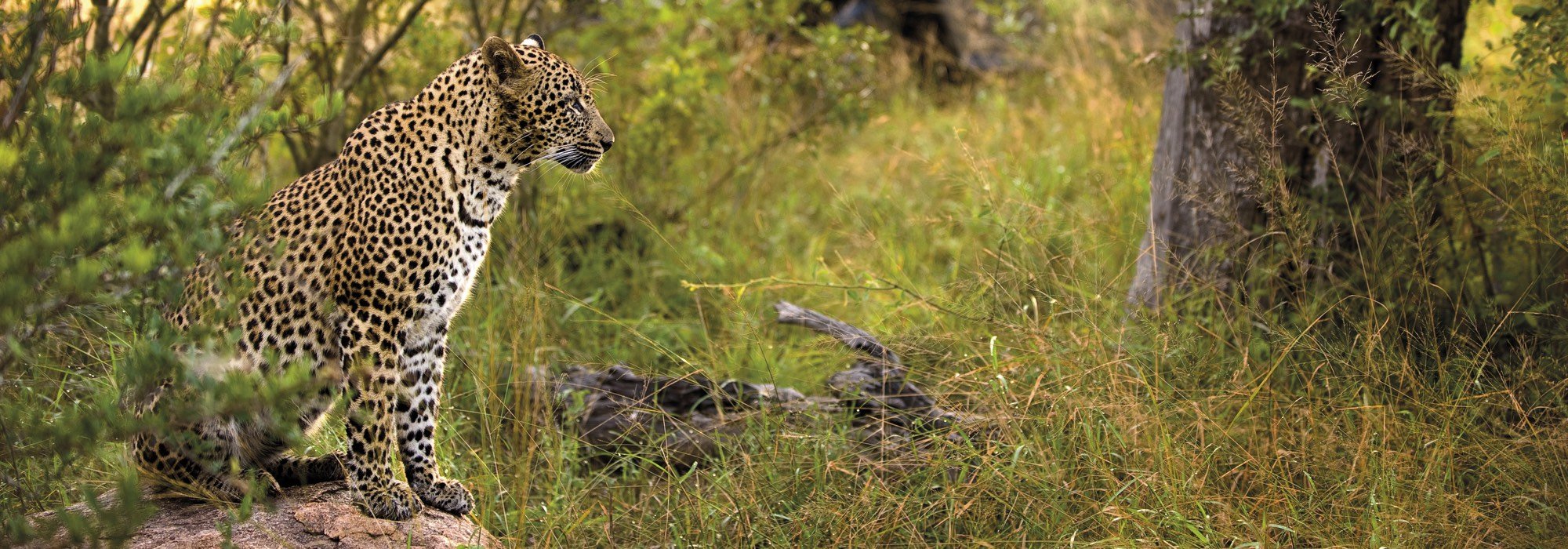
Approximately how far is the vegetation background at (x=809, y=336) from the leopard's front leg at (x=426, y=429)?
156 mm

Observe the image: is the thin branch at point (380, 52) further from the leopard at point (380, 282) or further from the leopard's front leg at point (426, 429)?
the leopard's front leg at point (426, 429)

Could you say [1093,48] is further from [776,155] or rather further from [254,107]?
[254,107]

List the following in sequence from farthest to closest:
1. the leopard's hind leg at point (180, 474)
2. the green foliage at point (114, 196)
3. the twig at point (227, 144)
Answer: the leopard's hind leg at point (180, 474)
the twig at point (227, 144)
the green foliage at point (114, 196)

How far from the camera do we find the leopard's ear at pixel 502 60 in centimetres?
416

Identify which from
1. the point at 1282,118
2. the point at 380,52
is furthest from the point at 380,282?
the point at 1282,118

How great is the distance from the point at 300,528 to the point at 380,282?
78 centimetres

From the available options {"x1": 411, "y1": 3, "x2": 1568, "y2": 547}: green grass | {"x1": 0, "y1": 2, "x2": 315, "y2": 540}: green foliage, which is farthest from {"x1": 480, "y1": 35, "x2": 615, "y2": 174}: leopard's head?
{"x1": 0, "y1": 2, "x2": 315, "y2": 540}: green foliage

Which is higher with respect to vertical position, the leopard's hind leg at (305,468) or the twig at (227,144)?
the twig at (227,144)

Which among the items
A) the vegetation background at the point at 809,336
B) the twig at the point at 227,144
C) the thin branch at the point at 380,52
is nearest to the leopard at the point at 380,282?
the vegetation background at the point at 809,336

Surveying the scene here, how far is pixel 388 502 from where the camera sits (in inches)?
156

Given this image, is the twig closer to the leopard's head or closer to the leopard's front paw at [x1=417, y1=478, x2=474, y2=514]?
the leopard's head

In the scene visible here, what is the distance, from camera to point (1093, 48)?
11.9 metres

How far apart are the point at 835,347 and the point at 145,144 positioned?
11.5ft

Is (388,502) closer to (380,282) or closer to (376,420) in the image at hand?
(376,420)
